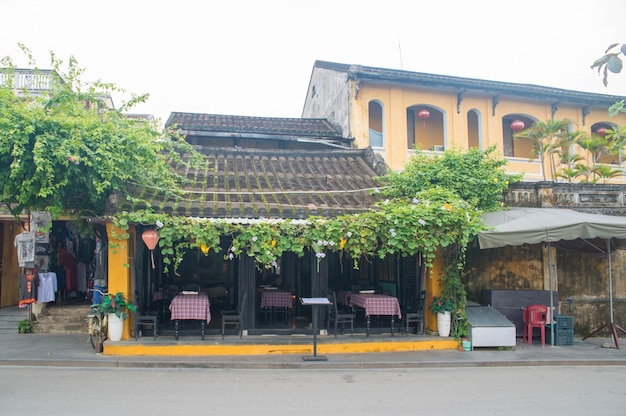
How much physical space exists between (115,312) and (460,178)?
8.62 meters

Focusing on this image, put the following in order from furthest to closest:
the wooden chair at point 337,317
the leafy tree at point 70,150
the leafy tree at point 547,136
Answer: the leafy tree at point 547,136 < the wooden chair at point 337,317 < the leafy tree at point 70,150

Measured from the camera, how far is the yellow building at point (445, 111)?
1591 centimetres

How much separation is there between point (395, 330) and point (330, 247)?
2.96 meters

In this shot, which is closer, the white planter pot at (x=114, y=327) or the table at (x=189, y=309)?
the white planter pot at (x=114, y=327)

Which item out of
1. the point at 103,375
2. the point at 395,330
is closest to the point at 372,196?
the point at 395,330

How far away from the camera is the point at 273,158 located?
1398cm

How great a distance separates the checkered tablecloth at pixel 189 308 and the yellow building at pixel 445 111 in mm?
7784

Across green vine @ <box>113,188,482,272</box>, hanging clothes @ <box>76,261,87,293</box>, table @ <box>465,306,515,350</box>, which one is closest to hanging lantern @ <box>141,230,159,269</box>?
green vine @ <box>113,188,482,272</box>

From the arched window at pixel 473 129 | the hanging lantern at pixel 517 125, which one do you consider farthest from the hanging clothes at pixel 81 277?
the hanging lantern at pixel 517 125

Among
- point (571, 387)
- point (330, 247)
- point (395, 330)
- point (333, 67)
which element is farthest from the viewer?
point (333, 67)

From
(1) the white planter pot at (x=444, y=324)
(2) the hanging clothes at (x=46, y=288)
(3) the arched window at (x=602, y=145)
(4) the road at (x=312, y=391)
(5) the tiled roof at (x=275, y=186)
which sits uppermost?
(3) the arched window at (x=602, y=145)

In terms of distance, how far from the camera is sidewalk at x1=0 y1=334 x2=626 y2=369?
917 cm

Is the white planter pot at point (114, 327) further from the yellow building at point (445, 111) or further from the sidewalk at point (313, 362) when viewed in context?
the yellow building at point (445, 111)

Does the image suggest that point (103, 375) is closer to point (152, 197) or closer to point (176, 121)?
point (152, 197)
